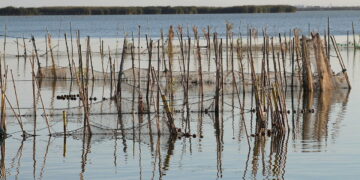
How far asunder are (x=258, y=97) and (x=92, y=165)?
9.48ft

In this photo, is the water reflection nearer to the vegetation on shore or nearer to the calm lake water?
the calm lake water

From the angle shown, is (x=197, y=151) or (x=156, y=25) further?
(x=156, y=25)

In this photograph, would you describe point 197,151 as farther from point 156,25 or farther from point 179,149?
point 156,25

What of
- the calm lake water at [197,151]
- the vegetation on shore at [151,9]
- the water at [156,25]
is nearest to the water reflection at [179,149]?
the calm lake water at [197,151]

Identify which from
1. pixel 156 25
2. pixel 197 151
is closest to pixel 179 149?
pixel 197 151

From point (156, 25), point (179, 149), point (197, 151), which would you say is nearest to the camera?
point (197, 151)

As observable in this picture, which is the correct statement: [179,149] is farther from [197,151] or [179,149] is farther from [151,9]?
[151,9]

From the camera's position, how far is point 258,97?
13.9 metres

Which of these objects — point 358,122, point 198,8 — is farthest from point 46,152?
point 198,8

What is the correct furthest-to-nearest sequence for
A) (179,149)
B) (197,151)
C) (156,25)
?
1. (156,25)
2. (179,149)
3. (197,151)

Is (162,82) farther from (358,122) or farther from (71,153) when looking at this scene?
(71,153)

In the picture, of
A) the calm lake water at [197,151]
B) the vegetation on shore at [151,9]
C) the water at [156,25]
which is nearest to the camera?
the calm lake water at [197,151]

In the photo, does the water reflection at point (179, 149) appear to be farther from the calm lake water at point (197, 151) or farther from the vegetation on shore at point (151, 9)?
the vegetation on shore at point (151, 9)

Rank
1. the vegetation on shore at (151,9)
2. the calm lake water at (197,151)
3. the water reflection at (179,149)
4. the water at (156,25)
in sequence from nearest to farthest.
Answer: the calm lake water at (197,151), the water reflection at (179,149), the water at (156,25), the vegetation on shore at (151,9)
